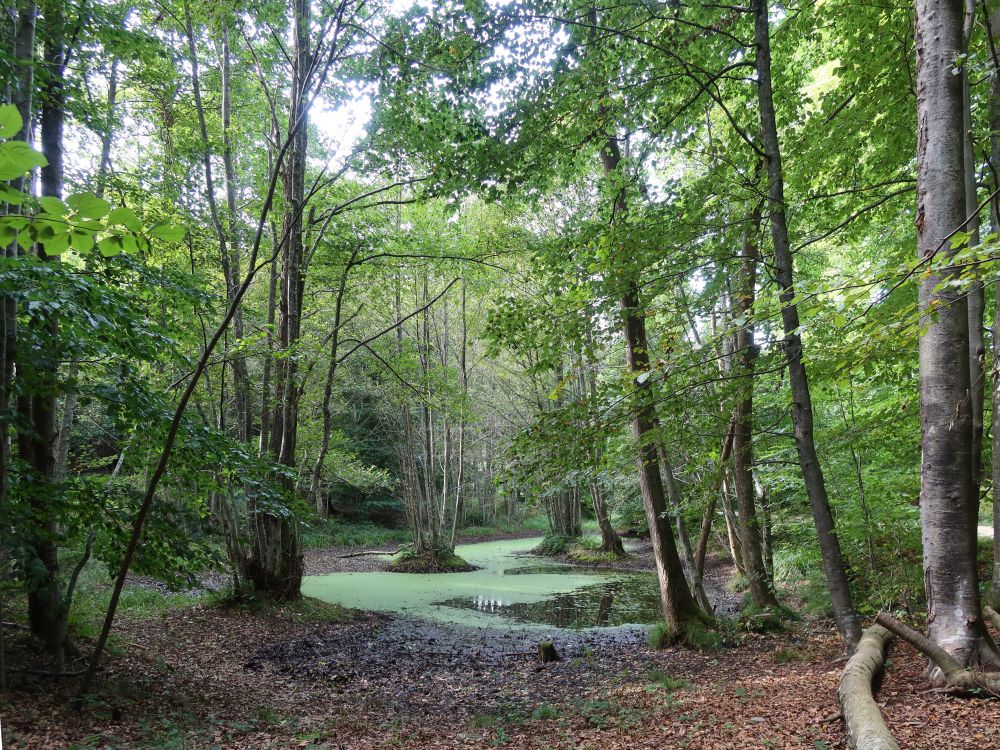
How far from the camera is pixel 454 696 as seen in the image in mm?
5418

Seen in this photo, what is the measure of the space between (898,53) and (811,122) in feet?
3.01

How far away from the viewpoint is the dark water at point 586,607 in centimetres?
955

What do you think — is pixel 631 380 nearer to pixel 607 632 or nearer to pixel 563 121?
pixel 563 121

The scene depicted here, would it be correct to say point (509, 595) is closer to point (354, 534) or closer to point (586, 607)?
point (586, 607)

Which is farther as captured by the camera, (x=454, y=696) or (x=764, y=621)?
(x=764, y=621)

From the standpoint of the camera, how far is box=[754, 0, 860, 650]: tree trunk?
4.41 m

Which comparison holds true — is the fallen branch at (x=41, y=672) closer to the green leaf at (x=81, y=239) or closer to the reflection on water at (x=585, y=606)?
the green leaf at (x=81, y=239)

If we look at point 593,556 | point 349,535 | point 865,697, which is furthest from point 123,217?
point 349,535

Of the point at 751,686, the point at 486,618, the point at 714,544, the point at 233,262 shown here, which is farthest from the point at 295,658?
the point at 714,544

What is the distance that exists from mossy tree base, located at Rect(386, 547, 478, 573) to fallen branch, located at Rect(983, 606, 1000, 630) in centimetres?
1243

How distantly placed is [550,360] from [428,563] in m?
12.2

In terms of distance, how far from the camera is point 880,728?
2.77 m

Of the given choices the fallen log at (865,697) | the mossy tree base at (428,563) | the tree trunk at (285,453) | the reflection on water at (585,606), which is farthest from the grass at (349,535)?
the fallen log at (865,697)

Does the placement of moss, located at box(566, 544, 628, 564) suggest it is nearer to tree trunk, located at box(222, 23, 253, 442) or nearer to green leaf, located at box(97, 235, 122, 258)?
tree trunk, located at box(222, 23, 253, 442)
